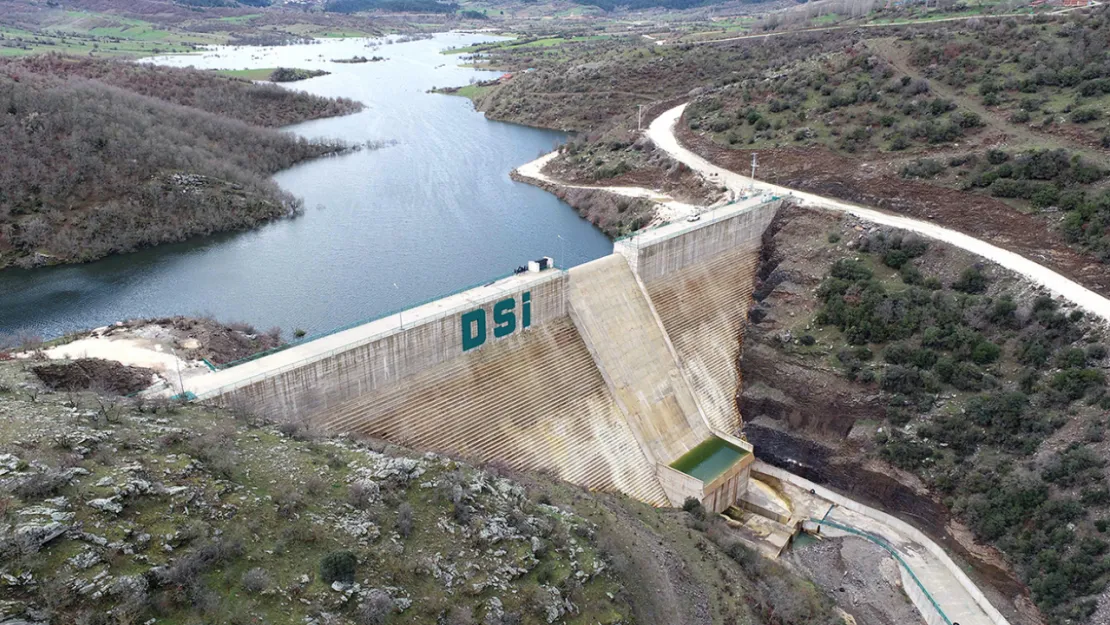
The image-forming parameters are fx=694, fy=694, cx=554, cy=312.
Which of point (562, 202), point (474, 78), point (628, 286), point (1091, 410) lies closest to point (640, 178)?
point (562, 202)

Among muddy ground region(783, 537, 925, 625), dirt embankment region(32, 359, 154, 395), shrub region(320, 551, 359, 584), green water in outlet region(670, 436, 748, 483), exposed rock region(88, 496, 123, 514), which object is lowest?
muddy ground region(783, 537, 925, 625)

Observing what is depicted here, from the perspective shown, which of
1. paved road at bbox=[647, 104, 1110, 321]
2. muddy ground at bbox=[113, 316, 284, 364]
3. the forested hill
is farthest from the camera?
the forested hill

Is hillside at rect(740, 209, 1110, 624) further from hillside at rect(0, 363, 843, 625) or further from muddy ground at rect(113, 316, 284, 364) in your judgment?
muddy ground at rect(113, 316, 284, 364)

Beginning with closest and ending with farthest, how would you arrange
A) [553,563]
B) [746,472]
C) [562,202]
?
[553,563] → [746,472] → [562,202]

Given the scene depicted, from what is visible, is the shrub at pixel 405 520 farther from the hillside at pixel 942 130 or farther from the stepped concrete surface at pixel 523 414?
the hillside at pixel 942 130

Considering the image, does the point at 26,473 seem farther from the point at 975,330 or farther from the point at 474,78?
the point at 474,78

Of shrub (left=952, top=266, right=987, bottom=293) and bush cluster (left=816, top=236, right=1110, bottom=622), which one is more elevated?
shrub (left=952, top=266, right=987, bottom=293)

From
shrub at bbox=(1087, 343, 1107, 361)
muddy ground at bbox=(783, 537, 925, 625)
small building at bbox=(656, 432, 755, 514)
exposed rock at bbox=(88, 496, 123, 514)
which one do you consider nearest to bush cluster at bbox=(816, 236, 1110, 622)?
shrub at bbox=(1087, 343, 1107, 361)

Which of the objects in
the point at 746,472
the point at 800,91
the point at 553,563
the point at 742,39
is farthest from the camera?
the point at 742,39
